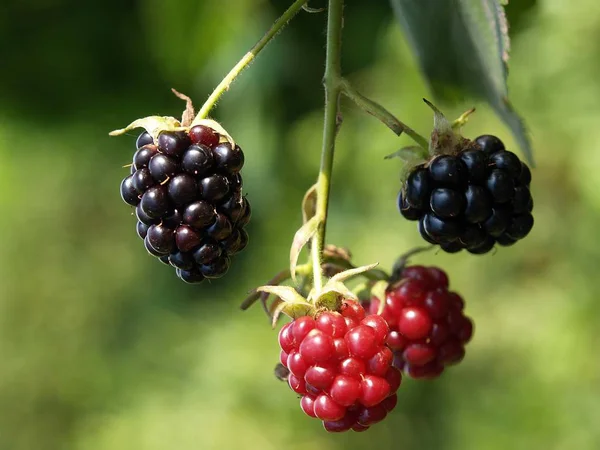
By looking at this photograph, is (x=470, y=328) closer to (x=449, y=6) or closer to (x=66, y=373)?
(x=449, y=6)

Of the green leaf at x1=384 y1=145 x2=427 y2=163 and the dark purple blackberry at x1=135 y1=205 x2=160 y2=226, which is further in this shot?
the green leaf at x1=384 y1=145 x2=427 y2=163

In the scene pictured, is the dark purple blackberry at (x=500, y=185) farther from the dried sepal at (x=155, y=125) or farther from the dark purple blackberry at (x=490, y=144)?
the dried sepal at (x=155, y=125)

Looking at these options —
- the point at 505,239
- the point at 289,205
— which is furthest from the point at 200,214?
the point at 289,205

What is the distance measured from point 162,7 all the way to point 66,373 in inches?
153

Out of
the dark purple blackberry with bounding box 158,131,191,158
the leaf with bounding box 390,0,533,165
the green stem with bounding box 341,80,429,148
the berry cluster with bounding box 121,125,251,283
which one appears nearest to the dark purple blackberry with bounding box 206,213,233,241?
the berry cluster with bounding box 121,125,251,283

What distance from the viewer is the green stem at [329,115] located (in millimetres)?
998

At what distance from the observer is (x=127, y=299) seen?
497cm

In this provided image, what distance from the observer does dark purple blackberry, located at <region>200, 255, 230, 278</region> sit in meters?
0.94

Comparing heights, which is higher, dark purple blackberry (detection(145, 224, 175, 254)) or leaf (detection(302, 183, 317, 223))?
dark purple blackberry (detection(145, 224, 175, 254))

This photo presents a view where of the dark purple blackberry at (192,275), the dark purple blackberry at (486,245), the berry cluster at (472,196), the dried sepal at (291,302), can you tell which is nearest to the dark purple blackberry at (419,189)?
the berry cluster at (472,196)

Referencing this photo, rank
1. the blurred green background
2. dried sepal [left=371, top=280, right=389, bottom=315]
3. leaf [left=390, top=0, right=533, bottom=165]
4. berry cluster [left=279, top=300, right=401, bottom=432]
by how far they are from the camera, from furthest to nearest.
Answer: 1. the blurred green background
2. dried sepal [left=371, top=280, right=389, bottom=315]
3. berry cluster [left=279, top=300, right=401, bottom=432]
4. leaf [left=390, top=0, right=533, bottom=165]

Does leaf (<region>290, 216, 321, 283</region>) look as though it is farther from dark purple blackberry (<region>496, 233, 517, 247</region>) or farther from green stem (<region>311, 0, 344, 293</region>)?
dark purple blackberry (<region>496, 233, 517, 247</region>)

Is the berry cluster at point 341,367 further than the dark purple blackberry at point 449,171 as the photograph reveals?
No

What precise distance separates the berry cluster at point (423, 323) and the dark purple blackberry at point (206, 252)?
32cm
